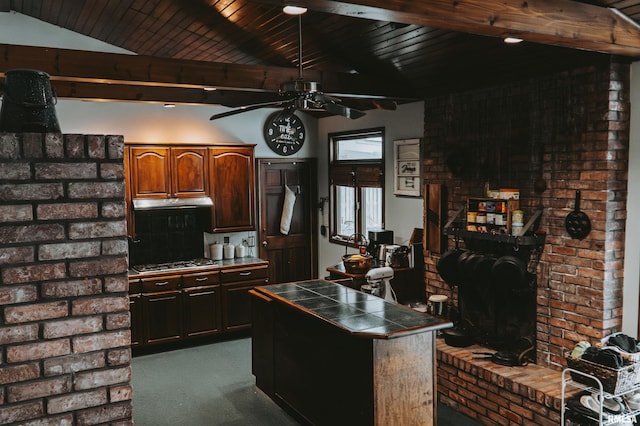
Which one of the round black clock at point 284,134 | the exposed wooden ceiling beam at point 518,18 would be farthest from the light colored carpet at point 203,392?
the exposed wooden ceiling beam at point 518,18

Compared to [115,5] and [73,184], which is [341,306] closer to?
[73,184]

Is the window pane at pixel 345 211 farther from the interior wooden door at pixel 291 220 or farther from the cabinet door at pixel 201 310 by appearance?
the cabinet door at pixel 201 310

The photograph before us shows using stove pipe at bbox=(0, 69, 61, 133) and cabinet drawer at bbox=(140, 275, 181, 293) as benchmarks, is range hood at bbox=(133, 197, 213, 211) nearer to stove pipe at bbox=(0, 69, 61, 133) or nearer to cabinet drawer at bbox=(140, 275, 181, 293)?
cabinet drawer at bbox=(140, 275, 181, 293)

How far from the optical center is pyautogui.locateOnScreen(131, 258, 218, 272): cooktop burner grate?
6105 mm

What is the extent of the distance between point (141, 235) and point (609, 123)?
16.6 feet

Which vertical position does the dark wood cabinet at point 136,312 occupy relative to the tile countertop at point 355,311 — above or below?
below

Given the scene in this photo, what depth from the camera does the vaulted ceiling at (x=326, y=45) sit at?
2881mm

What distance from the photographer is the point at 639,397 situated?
3.40 metres

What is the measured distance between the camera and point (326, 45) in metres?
4.97

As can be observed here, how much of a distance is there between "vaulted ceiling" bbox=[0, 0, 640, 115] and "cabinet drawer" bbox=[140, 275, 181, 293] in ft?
6.30

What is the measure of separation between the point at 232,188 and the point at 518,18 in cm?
441

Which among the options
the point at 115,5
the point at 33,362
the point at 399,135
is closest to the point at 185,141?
the point at 115,5

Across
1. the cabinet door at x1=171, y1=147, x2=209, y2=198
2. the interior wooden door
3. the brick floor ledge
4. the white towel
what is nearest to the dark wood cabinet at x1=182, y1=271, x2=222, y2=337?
the cabinet door at x1=171, y1=147, x2=209, y2=198

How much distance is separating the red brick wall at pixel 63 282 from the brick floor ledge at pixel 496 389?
2.95m
